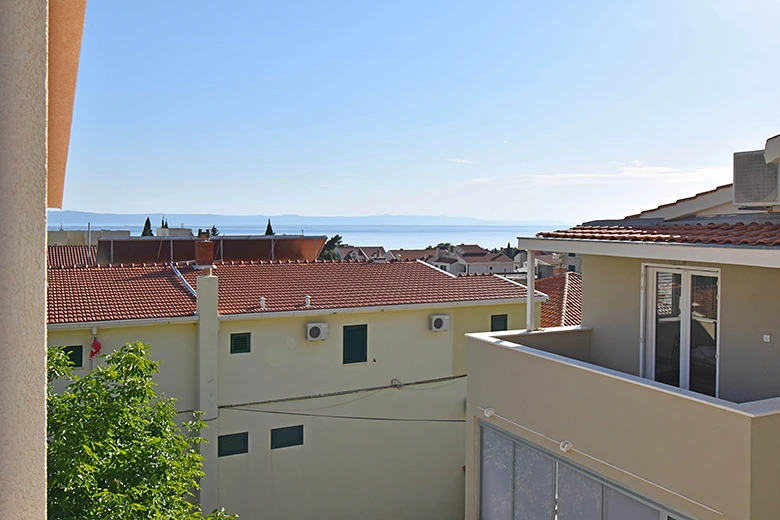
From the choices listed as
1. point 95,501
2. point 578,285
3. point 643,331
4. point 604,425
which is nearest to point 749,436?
point 604,425

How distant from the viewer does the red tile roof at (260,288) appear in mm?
14413

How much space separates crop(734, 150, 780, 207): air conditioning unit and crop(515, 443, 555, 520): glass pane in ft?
11.5

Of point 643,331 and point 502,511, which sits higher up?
point 643,331

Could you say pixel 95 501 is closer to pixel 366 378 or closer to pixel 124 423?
pixel 124 423

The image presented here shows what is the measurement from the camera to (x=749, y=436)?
485 centimetres

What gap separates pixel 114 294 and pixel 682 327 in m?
12.3

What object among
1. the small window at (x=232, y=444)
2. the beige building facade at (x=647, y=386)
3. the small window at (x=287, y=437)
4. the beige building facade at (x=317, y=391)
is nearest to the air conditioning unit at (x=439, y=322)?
the beige building facade at (x=317, y=391)

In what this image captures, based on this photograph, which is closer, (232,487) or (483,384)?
(483,384)

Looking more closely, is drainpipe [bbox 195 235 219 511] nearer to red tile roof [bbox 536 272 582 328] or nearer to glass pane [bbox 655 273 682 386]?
red tile roof [bbox 536 272 582 328]

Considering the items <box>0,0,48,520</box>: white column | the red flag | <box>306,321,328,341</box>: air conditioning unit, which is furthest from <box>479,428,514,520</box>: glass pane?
the red flag

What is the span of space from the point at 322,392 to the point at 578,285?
10540 millimetres

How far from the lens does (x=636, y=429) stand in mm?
5859

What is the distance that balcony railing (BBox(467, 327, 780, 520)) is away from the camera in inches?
194

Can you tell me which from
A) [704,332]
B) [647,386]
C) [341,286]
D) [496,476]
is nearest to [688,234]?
[704,332]
